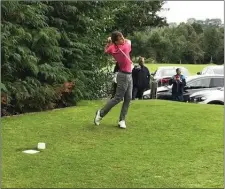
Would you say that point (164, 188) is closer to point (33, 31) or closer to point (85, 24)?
point (33, 31)

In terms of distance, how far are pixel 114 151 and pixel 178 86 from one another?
10.1 meters

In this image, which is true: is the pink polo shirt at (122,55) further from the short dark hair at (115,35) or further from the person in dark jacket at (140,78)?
the person in dark jacket at (140,78)

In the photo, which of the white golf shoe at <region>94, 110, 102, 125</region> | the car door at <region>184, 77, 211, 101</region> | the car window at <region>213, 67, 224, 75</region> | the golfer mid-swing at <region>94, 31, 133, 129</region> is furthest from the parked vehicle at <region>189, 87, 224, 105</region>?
the car window at <region>213, 67, 224, 75</region>

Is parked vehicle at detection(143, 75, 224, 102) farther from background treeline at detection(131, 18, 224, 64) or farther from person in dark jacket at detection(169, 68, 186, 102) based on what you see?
background treeline at detection(131, 18, 224, 64)

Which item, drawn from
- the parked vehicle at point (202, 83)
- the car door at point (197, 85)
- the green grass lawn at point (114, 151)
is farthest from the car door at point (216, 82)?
the green grass lawn at point (114, 151)

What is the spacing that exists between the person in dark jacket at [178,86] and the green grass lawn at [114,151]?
18.6 feet

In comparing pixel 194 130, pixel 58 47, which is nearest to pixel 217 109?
pixel 194 130

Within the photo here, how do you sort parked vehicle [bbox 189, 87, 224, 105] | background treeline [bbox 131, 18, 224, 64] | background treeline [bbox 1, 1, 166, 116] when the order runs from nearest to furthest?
background treeline [bbox 1, 1, 166, 116] → parked vehicle [bbox 189, 87, 224, 105] → background treeline [bbox 131, 18, 224, 64]

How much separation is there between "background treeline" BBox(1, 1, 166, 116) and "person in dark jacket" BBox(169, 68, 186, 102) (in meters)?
2.78

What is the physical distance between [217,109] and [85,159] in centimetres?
682

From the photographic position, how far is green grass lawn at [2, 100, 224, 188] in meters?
5.78

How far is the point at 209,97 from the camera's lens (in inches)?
631

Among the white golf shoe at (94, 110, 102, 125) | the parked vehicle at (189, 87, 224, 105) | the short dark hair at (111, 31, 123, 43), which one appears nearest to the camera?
the short dark hair at (111, 31, 123, 43)

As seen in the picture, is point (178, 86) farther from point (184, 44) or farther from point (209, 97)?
point (184, 44)
